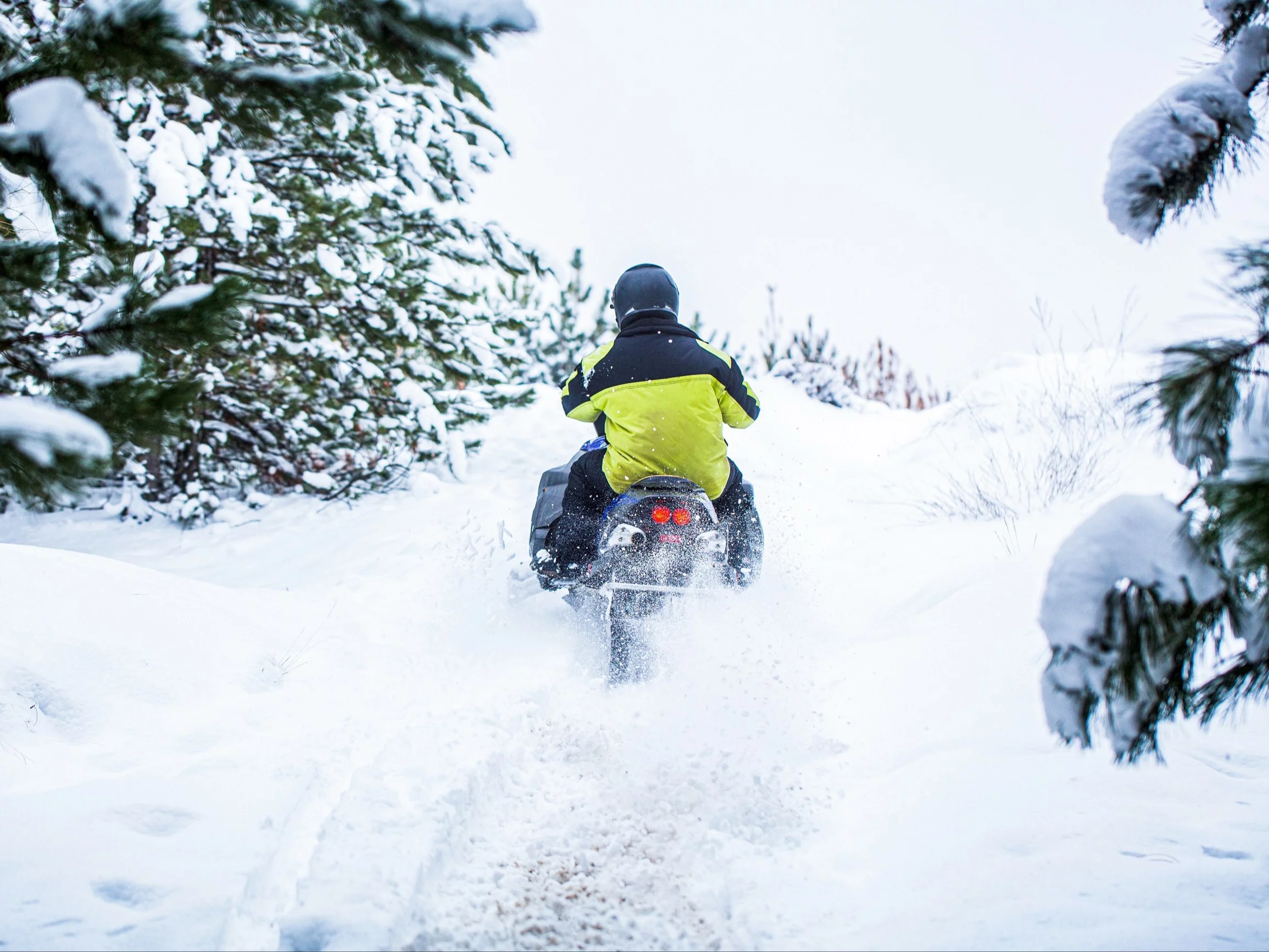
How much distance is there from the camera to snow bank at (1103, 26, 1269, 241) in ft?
5.80

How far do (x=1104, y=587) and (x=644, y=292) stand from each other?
3164 mm

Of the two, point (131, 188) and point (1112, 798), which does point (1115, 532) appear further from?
point (131, 188)

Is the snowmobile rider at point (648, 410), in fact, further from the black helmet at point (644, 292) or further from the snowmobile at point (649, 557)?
the snowmobile at point (649, 557)

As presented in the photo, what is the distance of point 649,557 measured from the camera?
12.2 feet

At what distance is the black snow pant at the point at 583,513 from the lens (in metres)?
4.36

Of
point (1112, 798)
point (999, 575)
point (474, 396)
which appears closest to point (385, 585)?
point (474, 396)

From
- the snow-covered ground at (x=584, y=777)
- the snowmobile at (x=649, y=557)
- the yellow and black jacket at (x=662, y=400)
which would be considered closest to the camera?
the snow-covered ground at (x=584, y=777)

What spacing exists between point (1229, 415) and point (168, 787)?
312 cm

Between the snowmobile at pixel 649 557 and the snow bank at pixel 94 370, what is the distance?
7.38ft

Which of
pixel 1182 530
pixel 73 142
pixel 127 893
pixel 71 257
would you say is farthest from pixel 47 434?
pixel 1182 530

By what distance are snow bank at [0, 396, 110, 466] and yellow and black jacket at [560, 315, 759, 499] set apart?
260cm

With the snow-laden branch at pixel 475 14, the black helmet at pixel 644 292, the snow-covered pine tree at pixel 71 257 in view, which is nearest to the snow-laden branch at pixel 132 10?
the snow-covered pine tree at pixel 71 257

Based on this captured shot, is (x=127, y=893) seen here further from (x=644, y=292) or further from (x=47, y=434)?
(x=644, y=292)

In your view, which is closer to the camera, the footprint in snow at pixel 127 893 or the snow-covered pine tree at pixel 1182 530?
the snow-covered pine tree at pixel 1182 530
